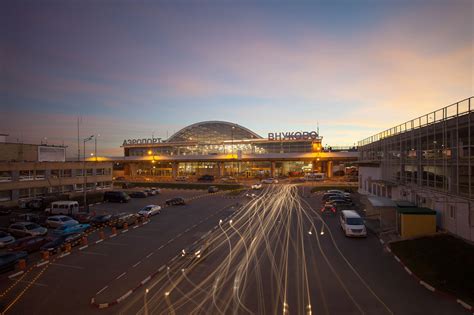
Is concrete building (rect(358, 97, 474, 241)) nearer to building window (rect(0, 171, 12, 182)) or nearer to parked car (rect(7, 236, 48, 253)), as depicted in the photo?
parked car (rect(7, 236, 48, 253))

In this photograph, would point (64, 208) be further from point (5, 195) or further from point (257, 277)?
point (257, 277)

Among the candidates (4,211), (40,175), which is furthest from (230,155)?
(4,211)

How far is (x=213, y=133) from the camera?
103062 millimetres

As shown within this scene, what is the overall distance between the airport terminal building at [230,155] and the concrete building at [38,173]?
4118 centimetres

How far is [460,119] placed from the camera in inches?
723

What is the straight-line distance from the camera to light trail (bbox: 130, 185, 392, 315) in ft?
37.1

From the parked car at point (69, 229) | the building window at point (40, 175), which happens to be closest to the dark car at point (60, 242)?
the parked car at point (69, 229)

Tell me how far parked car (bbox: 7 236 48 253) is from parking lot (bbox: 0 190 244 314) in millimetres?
917

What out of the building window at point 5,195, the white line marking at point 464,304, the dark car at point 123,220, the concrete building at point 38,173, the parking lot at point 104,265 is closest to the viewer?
the white line marking at point 464,304

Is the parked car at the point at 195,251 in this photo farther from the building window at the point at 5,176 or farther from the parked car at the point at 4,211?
the building window at the point at 5,176

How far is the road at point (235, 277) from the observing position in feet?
37.2

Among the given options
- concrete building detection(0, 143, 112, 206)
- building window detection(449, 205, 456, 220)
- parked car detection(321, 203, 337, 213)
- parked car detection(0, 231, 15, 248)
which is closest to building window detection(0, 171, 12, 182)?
concrete building detection(0, 143, 112, 206)

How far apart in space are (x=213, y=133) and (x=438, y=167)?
3367 inches

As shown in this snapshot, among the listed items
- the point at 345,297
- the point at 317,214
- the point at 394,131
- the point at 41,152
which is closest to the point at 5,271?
the point at 345,297
